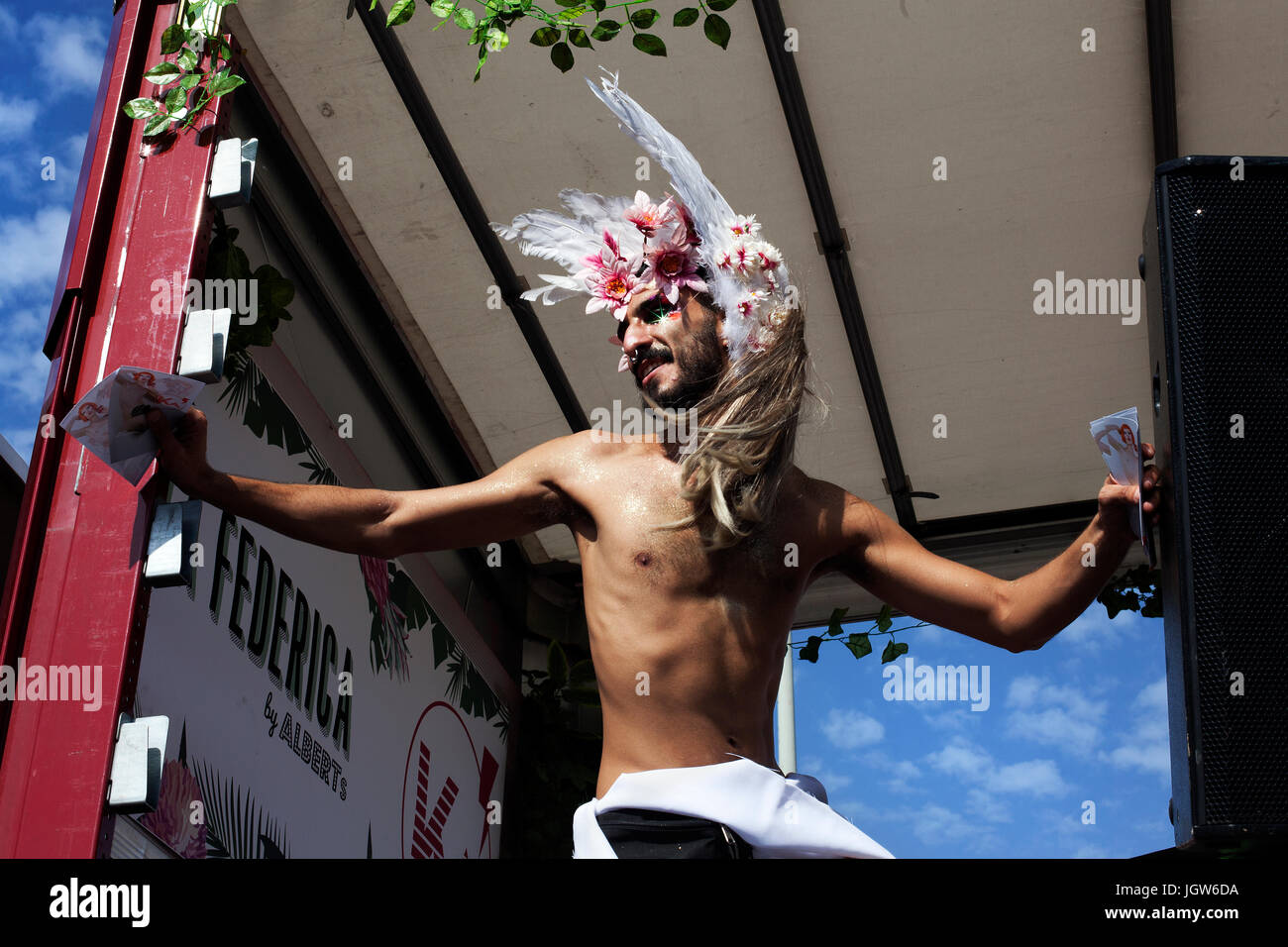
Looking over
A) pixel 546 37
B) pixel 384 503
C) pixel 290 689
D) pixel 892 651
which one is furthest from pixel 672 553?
pixel 892 651

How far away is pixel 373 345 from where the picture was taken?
14.8ft

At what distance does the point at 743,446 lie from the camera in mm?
2291

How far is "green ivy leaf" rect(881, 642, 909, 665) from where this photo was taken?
16.8 ft

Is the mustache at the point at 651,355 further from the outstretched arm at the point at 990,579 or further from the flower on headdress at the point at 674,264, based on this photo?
the outstretched arm at the point at 990,579

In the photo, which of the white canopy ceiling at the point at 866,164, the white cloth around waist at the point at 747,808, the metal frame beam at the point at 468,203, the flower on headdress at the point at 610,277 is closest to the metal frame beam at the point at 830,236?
the white canopy ceiling at the point at 866,164

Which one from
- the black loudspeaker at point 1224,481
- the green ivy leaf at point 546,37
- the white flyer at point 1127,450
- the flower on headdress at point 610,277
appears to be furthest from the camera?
the green ivy leaf at point 546,37

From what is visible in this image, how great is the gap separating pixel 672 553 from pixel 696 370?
355mm

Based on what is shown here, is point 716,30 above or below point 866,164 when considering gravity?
below

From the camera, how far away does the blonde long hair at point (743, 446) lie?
7.40ft

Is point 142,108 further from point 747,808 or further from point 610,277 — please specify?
point 747,808

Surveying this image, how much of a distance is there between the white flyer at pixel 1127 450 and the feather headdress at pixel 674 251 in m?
0.67
